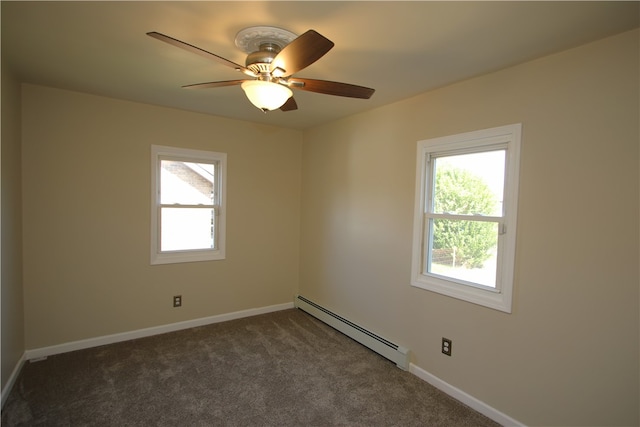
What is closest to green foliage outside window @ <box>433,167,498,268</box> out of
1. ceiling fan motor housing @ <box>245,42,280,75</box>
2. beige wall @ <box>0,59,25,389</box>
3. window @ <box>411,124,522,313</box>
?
window @ <box>411,124,522,313</box>

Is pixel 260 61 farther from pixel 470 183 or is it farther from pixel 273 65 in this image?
pixel 470 183

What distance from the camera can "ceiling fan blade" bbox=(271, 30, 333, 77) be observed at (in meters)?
1.33

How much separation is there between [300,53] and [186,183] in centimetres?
264

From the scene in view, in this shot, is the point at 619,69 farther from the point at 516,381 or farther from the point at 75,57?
the point at 75,57

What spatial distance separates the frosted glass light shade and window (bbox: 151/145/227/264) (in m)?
2.14

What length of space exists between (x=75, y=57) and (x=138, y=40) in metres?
0.65

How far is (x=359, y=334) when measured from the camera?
10.8 ft

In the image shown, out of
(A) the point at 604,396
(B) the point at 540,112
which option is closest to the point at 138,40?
(B) the point at 540,112

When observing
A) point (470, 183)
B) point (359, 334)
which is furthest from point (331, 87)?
point (359, 334)

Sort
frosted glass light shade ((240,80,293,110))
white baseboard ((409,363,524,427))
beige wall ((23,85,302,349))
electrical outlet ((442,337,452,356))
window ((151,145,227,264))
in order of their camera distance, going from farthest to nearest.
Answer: window ((151,145,227,264)) → beige wall ((23,85,302,349)) → electrical outlet ((442,337,452,356)) → white baseboard ((409,363,524,427)) → frosted glass light shade ((240,80,293,110))

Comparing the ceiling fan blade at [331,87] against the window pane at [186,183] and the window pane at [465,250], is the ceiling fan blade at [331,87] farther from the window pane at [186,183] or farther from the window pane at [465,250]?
the window pane at [186,183]

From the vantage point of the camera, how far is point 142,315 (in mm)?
3357

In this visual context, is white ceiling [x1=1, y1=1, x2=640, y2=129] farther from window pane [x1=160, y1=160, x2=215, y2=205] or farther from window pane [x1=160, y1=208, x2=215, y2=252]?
window pane [x1=160, y1=208, x2=215, y2=252]

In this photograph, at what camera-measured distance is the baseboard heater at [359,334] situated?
2.85m
